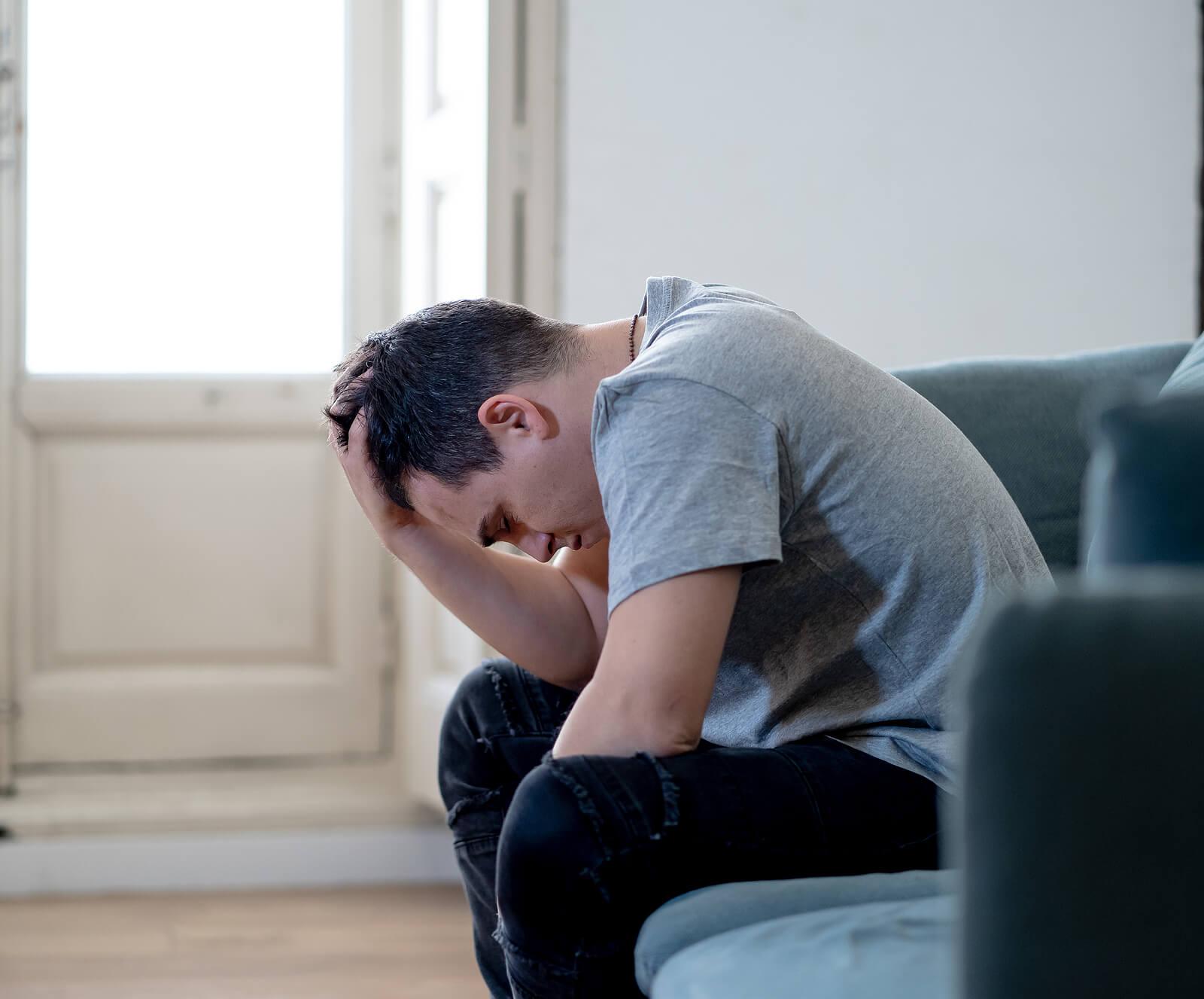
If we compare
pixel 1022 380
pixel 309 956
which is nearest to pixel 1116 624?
pixel 1022 380

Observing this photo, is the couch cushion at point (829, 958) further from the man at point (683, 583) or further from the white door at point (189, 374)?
the white door at point (189, 374)

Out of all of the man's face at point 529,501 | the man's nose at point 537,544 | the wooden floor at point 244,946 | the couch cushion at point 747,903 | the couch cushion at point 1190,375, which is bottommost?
the wooden floor at point 244,946

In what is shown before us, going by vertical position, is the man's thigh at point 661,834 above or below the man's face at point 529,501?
below

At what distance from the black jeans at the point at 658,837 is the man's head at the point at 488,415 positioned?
12.3 inches

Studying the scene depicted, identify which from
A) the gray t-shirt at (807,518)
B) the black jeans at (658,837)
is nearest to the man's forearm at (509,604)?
the gray t-shirt at (807,518)

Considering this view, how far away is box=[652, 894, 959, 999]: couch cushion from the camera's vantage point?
72 cm

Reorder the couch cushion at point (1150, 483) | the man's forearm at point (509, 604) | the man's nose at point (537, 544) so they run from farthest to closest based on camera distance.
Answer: the man's forearm at point (509, 604)
the man's nose at point (537, 544)
the couch cushion at point (1150, 483)

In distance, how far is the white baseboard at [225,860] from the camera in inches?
94.6

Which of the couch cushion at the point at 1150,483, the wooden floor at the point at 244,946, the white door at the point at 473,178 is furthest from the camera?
the white door at the point at 473,178

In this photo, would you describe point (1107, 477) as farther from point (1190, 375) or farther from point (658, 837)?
point (1190, 375)

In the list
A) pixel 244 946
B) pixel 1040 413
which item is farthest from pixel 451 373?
pixel 244 946

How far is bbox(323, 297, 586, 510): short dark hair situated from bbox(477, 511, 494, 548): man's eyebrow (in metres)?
0.04

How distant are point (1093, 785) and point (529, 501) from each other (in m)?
0.75

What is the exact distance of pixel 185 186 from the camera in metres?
2.62
